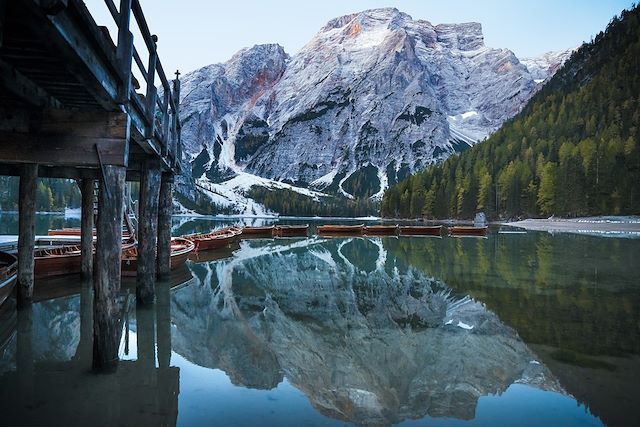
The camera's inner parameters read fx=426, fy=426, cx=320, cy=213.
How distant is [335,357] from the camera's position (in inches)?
387

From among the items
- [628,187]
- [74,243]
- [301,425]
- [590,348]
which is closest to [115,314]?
[301,425]

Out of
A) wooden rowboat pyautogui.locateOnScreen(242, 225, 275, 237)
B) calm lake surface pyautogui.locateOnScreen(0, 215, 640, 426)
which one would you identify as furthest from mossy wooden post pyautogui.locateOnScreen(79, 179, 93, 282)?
wooden rowboat pyautogui.locateOnScreen(242, 225, 275, 237)

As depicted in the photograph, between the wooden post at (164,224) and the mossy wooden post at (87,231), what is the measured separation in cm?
318

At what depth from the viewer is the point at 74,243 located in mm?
28844

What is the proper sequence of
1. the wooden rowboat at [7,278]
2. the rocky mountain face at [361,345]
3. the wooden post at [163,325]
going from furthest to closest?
the wooden rowboat at [7,278] < the wooden post at [163,325] < the rocky mountain face at [361,345]

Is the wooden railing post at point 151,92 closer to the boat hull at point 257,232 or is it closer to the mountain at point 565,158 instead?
the boat hull at point 257,232

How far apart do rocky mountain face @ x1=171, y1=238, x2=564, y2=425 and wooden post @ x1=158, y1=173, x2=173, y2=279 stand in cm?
157

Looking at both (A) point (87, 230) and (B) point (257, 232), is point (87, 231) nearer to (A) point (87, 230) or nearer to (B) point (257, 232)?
(A) point (87, 230)

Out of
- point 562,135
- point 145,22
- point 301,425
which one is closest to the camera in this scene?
point 301,425

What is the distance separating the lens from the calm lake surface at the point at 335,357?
6.98 metres

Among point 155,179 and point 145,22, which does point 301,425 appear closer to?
point 145,22

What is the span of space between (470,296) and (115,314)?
1342cm

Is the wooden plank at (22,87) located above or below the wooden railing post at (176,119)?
below

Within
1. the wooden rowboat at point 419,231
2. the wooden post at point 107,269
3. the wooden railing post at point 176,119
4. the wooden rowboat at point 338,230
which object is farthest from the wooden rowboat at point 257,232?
the wooden post at point 107,269
